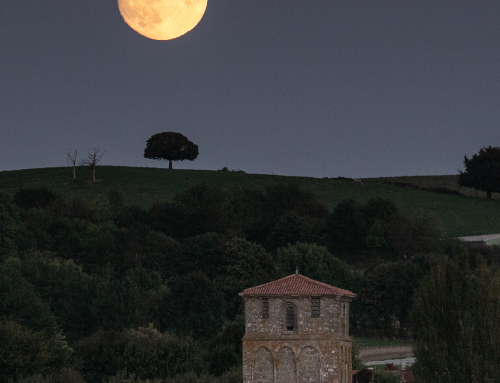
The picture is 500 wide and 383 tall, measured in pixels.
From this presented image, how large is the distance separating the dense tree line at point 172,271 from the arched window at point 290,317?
8319 mm

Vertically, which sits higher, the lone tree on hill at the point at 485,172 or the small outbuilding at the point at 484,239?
the lone tree on hill at the point at 485,172

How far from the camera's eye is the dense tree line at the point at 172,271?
2714 inches

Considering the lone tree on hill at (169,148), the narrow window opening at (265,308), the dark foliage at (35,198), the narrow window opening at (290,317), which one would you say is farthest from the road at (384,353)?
the lone tree on hill at (169,148)

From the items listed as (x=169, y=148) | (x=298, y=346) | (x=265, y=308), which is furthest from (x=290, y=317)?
(x=169, y=148)

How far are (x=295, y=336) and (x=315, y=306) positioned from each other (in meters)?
2.44

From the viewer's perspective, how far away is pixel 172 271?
9975 centimetres

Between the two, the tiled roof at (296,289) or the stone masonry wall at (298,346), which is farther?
the tiled roof at (296,289)

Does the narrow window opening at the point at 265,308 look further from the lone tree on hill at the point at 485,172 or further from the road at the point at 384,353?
the lone tree on hill at the point at 485,172

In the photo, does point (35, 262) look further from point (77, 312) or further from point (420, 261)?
point (420, 261)

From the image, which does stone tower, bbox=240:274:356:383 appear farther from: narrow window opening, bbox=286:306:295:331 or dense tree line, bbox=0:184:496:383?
dense tree line, bbox=0:184:496:383

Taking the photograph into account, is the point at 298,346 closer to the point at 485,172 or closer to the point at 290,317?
the point at 290,317

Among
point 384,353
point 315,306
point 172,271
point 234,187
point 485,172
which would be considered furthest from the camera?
point 485,172

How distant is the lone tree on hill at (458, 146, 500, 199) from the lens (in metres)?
153

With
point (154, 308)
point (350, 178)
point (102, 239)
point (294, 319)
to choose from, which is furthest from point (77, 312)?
point (350, 178)
